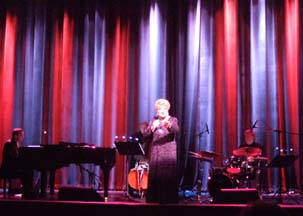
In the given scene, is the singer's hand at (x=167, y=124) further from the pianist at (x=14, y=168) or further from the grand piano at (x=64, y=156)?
the pianist at (x=14, y=168)

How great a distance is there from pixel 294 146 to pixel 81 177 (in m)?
4.73

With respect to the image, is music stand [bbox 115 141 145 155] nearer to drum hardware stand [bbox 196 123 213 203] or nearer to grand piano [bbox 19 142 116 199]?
grand piano [bbox 19 142 116 199]

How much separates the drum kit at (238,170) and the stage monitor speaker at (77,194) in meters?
4.45

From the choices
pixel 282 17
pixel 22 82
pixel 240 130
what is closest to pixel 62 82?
pixel 22 82

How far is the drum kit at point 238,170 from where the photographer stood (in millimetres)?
9312

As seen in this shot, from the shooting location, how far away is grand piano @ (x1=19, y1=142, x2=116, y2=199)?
8.83 metres

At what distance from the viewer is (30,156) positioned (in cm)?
909

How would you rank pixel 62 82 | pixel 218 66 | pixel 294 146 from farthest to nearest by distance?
pixel 62 82 → pixel 218 66 → pixel 294 146

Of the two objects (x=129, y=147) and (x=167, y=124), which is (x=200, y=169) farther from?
(x=167, y=124)

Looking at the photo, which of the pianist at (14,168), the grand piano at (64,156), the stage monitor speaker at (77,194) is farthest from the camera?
the pianist at (14,168)

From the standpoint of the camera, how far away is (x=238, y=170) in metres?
9.33

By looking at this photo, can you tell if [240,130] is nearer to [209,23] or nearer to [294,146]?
[294,146]

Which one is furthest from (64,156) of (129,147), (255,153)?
(255,153)

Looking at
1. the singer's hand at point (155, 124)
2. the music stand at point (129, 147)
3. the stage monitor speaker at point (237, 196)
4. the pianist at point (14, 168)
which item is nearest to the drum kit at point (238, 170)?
the music stand at point (129, 147)
